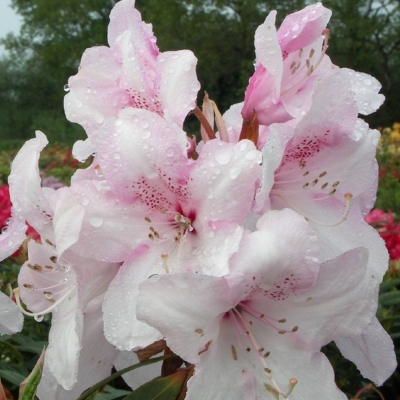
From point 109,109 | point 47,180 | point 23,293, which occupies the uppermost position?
point 109,109

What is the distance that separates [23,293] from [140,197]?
0.78ft

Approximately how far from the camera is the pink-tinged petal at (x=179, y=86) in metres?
0.76

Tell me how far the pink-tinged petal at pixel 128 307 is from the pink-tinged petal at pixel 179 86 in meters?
0.17

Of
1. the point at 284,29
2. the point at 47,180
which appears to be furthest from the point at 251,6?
the point at 284,29

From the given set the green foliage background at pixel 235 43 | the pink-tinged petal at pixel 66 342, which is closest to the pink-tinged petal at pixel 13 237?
the pink-tinged petal at pixel 66 342

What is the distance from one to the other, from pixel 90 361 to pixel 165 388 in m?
0.10

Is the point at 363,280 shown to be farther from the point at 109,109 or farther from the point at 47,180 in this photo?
the point at 47,180

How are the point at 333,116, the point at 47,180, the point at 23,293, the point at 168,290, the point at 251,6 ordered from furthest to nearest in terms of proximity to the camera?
the point at 251,6 < the point at 47,180 < the point at 23,293 < the point at 333,116 < the point at 168,290

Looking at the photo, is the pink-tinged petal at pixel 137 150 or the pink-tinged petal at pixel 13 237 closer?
the pink-tinged petal at pixel 137 150

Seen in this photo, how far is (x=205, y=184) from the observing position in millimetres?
717

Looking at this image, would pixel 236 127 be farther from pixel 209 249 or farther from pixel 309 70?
pixel 209 249

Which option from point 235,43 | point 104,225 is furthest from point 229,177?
point 235,43

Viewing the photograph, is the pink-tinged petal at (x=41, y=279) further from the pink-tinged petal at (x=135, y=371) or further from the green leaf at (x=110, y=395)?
the green leaf at (x=110, y=395)

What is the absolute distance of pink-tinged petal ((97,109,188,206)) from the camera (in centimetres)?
71
